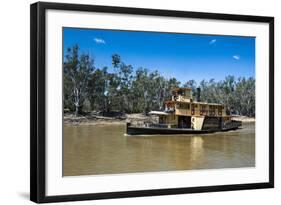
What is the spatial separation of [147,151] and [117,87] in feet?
1.93

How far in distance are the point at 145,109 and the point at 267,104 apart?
1197 millimetres

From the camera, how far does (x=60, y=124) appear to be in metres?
4.96

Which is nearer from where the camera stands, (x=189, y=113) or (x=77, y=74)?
(x=77, y=74)

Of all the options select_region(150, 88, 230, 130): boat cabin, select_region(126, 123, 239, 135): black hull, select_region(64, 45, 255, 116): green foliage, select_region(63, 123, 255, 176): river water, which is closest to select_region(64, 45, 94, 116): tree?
select_region(64, 45, 255, 116): green foliage

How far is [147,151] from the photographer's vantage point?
5277 mm

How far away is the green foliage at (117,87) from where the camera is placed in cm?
505

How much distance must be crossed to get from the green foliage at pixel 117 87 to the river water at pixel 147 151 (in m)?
0.20

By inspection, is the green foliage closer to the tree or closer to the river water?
the tree

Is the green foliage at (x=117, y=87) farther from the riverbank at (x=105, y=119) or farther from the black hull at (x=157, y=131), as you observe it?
the black hull at (x=157, y=131)

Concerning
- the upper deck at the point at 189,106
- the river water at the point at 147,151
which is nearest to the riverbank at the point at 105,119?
the river water at the point at 147,151

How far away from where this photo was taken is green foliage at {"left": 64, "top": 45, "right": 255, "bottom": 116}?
5.05 metres

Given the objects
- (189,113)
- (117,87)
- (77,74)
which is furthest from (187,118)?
(77,74)

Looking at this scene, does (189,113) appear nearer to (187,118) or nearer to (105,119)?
(187,118)

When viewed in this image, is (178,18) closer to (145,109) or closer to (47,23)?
(145,109)
